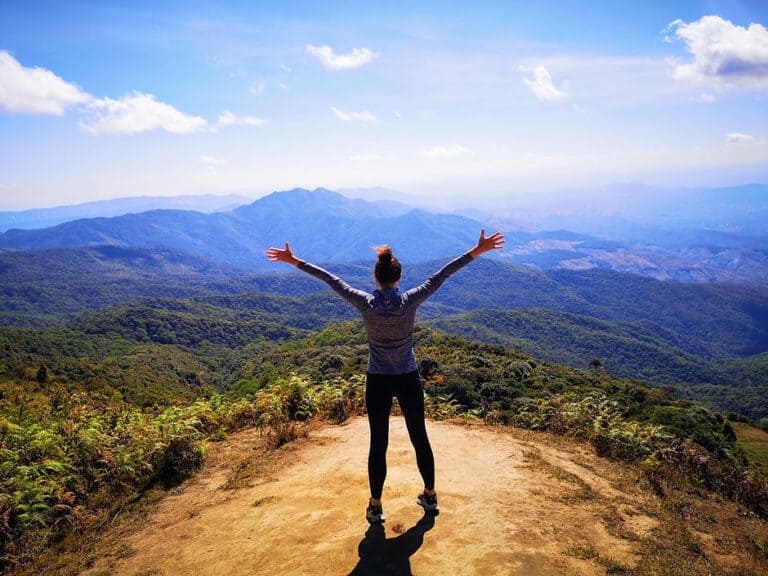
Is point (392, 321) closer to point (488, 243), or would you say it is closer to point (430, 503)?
point (488, 243)

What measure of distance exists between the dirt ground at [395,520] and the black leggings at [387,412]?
0.59 m

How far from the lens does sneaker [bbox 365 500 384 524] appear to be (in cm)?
455

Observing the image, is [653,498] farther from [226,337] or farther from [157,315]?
[157,315]

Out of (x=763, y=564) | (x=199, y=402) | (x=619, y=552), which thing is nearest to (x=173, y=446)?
(x=199, y=402)

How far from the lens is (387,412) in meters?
4.40

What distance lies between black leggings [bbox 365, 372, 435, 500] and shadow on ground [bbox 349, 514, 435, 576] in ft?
1.37

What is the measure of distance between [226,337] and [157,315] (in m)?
19.3

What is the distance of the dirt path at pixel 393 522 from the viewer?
404 cm

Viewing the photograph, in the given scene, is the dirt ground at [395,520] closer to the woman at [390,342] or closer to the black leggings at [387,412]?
the black leggings at [387,412]

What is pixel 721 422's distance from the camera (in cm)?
2619

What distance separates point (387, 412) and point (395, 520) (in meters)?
1.26

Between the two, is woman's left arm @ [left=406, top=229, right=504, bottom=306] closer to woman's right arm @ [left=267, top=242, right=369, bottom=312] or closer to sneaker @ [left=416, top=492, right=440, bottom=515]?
woman's right arm @ [left=267, top=242, right=369, bottom=312]

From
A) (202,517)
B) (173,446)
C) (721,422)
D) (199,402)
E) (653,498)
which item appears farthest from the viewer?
(721,422)

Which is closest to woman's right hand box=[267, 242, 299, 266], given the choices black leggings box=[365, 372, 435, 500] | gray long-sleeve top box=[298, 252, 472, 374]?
gray long-sleeve top box=[298, 252, 472, 374]
